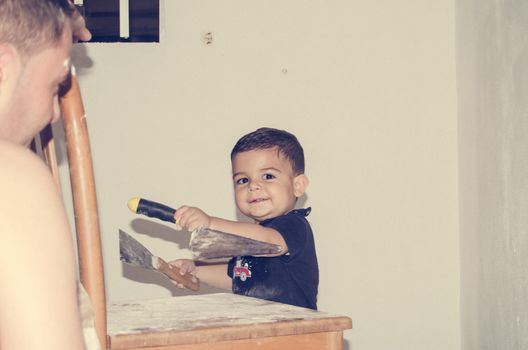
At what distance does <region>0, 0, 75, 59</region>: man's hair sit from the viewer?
2.14ft

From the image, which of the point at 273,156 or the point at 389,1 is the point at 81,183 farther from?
the point at 389,1

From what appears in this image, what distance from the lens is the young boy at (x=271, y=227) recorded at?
1815 millimetres

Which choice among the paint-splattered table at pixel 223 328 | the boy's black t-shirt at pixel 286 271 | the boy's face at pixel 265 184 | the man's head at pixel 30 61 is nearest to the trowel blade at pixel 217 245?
the paint-splattered table at pixel 223 328

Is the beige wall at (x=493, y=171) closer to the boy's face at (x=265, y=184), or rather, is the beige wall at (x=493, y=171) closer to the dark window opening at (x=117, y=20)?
the boy's face at (x=265, y=184)

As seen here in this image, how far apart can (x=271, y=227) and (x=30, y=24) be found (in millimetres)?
1211

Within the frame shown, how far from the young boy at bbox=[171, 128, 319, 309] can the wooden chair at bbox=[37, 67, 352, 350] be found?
45 cm

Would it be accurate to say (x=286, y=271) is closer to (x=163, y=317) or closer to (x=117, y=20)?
(x=163, y=317)

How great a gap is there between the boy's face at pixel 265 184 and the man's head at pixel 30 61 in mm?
1246

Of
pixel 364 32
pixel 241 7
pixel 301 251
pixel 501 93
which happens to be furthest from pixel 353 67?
pixel 301 251

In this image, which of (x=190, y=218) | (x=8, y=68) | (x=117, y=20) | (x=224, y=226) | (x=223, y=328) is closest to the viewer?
(x=8, y=68)

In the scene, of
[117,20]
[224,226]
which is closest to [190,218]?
[224,226]

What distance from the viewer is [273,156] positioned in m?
1.98

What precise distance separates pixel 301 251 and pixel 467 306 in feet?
2.71

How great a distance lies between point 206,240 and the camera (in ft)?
4.36
